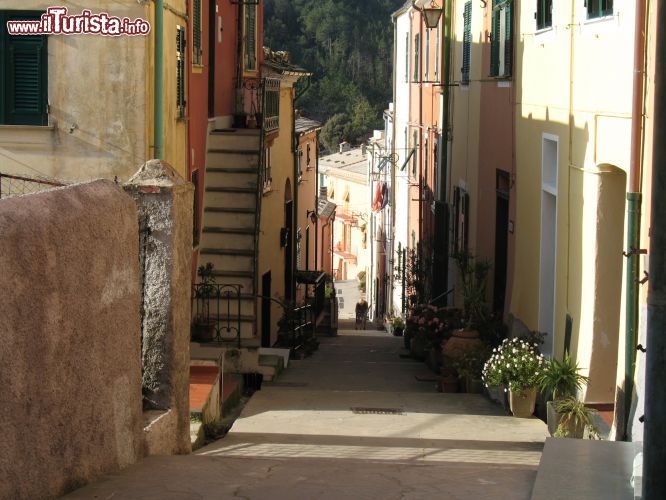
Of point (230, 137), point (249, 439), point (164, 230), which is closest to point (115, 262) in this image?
point (164, 230)

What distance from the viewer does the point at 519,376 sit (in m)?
11.4

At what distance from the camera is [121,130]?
504 inches

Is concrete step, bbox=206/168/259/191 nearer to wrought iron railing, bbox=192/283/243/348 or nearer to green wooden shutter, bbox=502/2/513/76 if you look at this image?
wrought iron railing, bbox=192/283/243/348

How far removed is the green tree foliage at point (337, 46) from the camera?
78.1 m

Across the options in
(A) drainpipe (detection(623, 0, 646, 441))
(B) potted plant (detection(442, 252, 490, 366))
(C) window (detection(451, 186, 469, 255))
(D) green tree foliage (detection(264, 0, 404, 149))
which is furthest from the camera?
(D) green tree foliage (detection(264, 0, 404, 149))

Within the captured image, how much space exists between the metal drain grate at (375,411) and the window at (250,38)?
11.6 metres

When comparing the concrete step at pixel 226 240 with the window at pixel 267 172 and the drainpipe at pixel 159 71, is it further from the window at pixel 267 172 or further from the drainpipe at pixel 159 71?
the drainpipe at pixel 159 71

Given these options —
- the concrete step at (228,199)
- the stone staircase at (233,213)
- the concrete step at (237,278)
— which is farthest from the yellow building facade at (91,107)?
the concrete step at (228,199)

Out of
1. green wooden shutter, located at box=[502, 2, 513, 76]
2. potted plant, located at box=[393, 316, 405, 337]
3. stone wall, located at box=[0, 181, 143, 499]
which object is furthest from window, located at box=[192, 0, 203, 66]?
potted plant, located at box=[393, 316, 405, 337]

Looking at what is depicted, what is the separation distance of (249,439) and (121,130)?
4.47 meters

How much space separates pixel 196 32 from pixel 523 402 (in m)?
8.73

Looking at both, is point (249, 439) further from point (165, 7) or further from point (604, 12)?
point (165, 7)

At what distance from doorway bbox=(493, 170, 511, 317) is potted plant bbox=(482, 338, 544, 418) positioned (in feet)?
13.1

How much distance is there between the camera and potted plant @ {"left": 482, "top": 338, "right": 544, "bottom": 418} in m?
11.3
